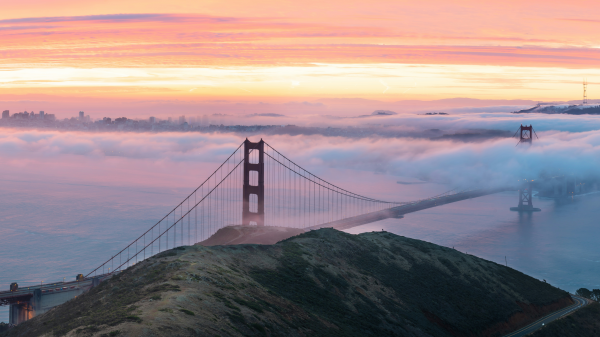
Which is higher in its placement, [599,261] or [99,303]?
[99,303]

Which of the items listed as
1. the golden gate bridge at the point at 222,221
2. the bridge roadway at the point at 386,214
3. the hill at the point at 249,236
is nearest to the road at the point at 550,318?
the hill at the point at 249,236

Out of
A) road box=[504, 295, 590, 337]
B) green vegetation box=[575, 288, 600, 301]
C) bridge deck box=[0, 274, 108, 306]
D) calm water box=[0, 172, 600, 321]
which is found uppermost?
road box=[504, 295, 590, 337]

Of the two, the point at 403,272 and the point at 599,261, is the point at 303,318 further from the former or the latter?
the point at 599,261

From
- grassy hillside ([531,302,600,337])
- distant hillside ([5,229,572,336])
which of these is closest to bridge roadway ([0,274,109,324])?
distant hillside ([5,229,572,336])

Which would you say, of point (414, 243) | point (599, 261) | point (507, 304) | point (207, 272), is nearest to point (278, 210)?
point (599, 261)

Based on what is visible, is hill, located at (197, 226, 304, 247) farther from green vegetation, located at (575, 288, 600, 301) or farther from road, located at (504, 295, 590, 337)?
green vegetation, located at (575, 288, 600, 301)

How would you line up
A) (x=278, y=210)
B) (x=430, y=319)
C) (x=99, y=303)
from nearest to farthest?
(x=99, y=303) → (x=430, y=319) → (x=278, y=210)
